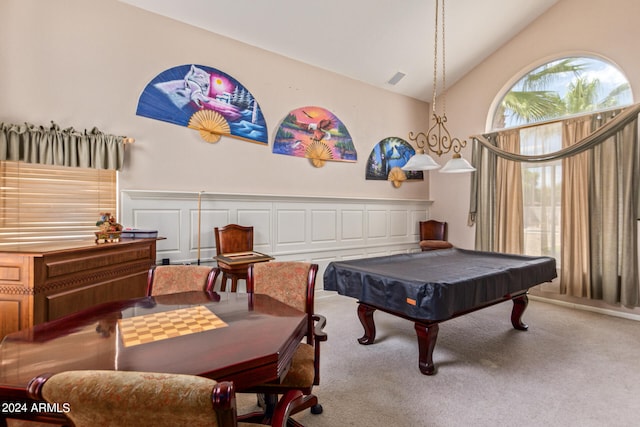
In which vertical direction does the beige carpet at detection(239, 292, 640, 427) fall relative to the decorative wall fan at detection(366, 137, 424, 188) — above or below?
below

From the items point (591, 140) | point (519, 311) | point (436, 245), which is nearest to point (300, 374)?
point (519, 311)

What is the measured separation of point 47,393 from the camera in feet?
2.58

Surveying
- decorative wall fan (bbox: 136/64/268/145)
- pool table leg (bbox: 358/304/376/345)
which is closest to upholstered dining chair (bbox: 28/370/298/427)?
pool table leg (bbox: 358/304/376/345)

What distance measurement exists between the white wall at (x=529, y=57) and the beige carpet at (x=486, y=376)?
2570mm

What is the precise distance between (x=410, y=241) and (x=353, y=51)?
3.38 metres

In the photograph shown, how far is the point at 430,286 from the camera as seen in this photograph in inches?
91.3

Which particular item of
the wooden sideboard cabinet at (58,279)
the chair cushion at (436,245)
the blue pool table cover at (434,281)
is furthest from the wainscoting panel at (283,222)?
the blue pool table cover at (434,281)

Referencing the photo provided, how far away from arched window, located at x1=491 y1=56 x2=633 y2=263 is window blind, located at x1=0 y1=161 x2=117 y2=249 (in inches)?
216

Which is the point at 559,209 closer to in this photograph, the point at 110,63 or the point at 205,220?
the point at 205,220

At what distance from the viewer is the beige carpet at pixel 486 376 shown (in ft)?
6.71

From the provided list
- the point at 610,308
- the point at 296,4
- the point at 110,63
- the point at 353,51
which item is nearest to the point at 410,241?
the point at 610,308

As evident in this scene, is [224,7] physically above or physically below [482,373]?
above

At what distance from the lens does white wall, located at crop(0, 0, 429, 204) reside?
2.99 metres

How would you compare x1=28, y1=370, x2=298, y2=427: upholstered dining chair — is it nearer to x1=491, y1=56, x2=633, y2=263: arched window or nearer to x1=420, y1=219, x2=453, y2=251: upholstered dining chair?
x1=491, y1=56, x2=633, y2=263: arched window
